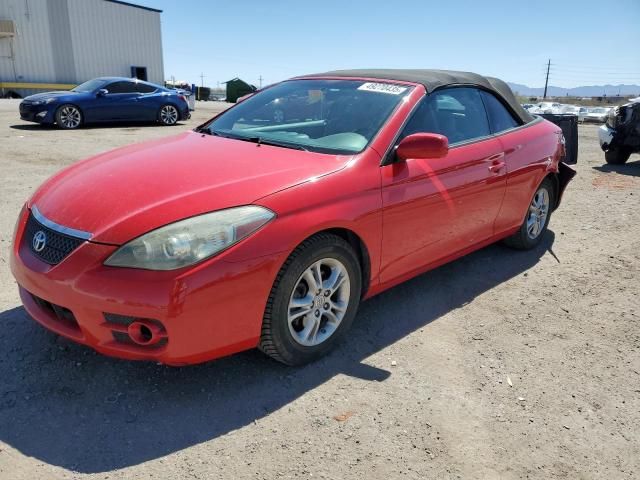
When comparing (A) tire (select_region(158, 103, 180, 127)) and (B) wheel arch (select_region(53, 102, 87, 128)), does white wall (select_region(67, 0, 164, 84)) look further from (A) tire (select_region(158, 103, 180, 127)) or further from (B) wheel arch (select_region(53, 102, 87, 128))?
(B) wheel arch (select_region(53, 102, 87, 128))

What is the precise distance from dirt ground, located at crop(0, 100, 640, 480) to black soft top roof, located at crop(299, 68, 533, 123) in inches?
59.1

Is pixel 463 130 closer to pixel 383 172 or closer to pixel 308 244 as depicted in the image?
pixel 383 172

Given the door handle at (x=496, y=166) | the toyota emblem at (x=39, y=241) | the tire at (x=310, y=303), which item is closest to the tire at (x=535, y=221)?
the door handle at (x=496, y=166)

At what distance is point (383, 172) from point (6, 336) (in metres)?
2.34

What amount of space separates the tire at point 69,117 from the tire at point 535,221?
1130 cm

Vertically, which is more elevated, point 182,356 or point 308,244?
point 308,244

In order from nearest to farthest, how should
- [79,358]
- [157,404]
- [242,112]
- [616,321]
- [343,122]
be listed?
[157,404] → [79,358] → [343,122] → [616,321] → [242,112]

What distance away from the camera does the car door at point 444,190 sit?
3051mm

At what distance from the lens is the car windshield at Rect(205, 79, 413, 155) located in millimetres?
3123

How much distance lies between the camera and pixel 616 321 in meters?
3.52

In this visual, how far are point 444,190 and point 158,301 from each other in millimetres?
1972

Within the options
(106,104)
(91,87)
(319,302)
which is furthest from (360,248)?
(91,87)

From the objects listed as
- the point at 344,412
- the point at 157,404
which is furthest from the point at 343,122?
the point at 157,404

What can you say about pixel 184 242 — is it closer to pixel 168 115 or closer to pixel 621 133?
pixel 621 133
